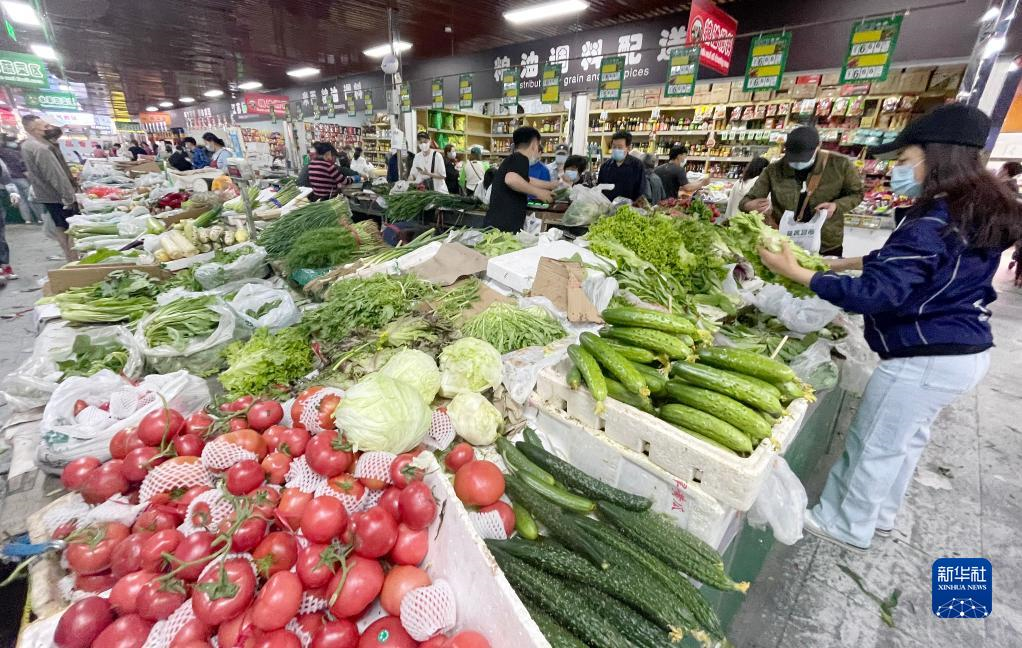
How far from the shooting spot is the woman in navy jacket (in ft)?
6.15

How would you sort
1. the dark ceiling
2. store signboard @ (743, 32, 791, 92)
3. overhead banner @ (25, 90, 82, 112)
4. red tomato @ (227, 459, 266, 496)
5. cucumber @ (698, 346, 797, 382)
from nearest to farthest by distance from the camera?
1. red tomato @ (227, 459, 266, 496)
2. cucumber @ (698, 346, 797, 382)
3. store signboard @ (743, 32, 791, 92)
4. the dark ceiling
5. overhead banner @ (25, 90, 82, 112)

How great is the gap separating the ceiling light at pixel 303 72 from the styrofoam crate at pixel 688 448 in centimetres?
2040

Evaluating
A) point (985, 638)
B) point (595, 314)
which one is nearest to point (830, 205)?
point (595, 314)

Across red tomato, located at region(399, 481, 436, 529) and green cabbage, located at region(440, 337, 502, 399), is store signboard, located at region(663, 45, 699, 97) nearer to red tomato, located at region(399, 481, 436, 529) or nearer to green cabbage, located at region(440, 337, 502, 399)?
green cabbage, located at region(440, 337, 502, 399)

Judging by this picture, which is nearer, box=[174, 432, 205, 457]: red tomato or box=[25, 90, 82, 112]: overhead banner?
box=[174, 432, 205, 457]: red tomato

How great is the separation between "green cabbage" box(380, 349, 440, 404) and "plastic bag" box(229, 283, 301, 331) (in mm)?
1523

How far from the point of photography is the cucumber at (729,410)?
1528 millimetres

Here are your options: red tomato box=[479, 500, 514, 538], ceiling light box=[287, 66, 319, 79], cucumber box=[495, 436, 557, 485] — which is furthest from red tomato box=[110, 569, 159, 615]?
ceiling light box=[287, 66, 319, 79]

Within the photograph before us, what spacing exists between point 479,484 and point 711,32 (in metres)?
8.75

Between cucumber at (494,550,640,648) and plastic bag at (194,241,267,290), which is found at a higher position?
plastic bag at (194,241,267,290)

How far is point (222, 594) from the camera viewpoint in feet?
3.31

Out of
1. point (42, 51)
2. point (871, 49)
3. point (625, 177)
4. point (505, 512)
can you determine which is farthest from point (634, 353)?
point (42, 51)

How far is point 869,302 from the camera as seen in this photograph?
6.50ft

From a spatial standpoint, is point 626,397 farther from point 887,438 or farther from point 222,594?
point 887,438
